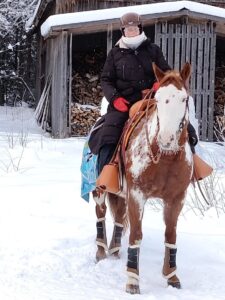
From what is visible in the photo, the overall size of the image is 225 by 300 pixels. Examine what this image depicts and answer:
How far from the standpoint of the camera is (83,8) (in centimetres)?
1638

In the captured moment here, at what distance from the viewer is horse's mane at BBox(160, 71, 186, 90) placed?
4043mm

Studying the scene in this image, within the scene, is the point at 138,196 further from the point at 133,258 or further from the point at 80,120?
the point at 80,120

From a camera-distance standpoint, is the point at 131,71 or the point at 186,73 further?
the point at 131,71

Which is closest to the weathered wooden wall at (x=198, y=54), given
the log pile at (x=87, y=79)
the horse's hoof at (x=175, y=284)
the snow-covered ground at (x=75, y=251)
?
the log pile at (x=87, y=79)

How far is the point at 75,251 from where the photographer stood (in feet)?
17.4

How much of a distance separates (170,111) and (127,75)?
4.53ft

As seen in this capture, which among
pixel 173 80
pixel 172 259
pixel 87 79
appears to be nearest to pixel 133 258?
pixel 172 259

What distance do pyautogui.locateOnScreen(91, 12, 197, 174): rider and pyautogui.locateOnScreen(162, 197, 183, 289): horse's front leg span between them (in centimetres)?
83

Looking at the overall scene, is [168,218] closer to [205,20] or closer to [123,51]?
[123,51]

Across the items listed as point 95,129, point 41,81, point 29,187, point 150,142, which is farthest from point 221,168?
point 41,81

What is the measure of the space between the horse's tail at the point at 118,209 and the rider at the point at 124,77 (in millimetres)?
516

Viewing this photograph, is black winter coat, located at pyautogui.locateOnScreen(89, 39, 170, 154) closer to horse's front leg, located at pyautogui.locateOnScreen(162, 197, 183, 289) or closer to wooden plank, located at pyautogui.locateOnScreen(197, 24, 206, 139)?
horse's front leg, located at pyautogui.locateOnScreen(162, 197, 183, 289)

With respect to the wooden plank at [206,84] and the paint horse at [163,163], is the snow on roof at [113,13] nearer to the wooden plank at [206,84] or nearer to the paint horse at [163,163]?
the wooden plank at [206,84]

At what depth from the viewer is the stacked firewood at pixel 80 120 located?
1504 centimetres
